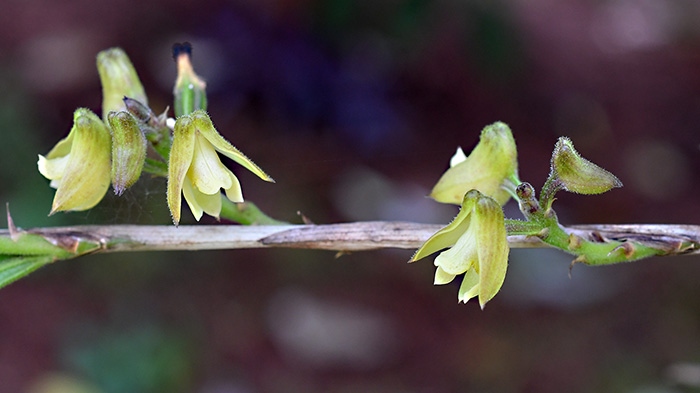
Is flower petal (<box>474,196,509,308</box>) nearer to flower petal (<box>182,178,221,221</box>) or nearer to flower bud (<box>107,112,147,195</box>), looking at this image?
flower petal (<box>182,178,221,221</box>)

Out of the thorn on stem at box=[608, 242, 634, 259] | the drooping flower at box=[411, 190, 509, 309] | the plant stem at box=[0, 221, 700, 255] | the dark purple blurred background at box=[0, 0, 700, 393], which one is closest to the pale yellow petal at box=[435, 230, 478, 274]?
the drooping flower at box=[411, 190, 509, 309]

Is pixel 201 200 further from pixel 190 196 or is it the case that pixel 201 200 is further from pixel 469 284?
pixel 469 284

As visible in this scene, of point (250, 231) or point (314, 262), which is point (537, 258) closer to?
point (314, 262)

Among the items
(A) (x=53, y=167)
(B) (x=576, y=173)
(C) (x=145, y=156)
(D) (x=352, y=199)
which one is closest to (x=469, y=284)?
(B) (x=576, y=173)

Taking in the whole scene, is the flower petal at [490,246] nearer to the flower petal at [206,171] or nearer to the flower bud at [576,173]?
the flower bud at [576,173]

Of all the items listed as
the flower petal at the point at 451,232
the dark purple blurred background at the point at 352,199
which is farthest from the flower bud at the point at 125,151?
the dark purple blurred background at the point at 352,199

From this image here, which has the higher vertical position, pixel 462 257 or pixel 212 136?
pixel 212 136

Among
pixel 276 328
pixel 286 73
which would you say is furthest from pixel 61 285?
pixel 286 73
